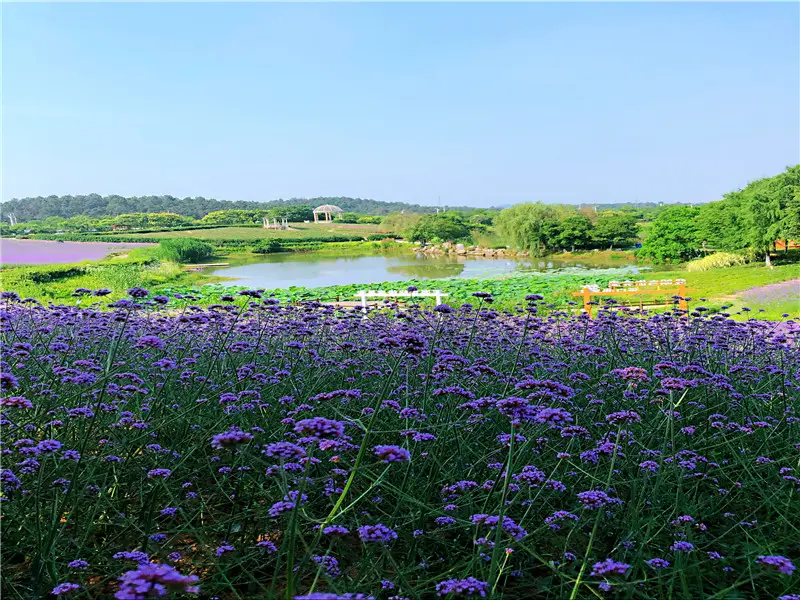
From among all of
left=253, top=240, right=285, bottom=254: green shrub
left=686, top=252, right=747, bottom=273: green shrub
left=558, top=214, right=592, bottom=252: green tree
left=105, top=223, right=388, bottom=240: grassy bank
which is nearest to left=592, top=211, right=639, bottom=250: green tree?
left=558, top=214, right=592, bottom=252: green tree

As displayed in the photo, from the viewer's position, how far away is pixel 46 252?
33.6 metres

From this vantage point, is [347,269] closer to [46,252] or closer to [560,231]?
[46,252]

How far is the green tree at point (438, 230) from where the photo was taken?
7462 cm

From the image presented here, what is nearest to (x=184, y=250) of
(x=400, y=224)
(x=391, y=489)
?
(x=400, y=224)

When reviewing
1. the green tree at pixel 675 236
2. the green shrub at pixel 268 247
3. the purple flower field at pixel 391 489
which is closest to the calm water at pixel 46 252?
the green shrub at pixel 268 247

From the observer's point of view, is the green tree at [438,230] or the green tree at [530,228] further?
the green tree at [438,230]

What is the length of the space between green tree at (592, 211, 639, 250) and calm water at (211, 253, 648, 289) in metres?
7.17

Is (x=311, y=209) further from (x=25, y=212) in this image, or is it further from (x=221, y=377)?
(x=221, y=377)

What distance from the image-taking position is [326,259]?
2111 inches

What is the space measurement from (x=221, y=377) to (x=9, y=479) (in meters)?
1.77

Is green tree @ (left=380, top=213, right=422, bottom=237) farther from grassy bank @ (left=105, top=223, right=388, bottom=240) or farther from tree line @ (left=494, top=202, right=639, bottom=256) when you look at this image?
tree line @ (left=494, top=202, right=639, bottom=256)

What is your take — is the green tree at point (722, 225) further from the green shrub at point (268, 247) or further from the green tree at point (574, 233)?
the green shrub at point (268, 247)

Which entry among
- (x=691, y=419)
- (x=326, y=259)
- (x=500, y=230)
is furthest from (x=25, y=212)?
(x=691, y=419)

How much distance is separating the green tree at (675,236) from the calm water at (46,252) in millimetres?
38681
